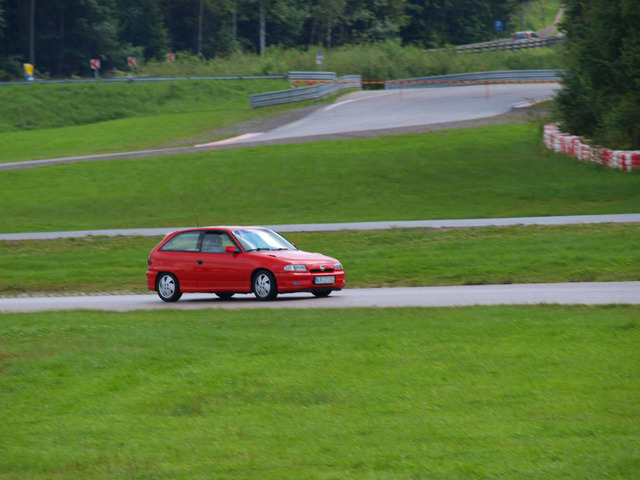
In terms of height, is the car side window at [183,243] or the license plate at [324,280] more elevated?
the car side window at [183,243]

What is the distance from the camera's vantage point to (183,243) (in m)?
15.7

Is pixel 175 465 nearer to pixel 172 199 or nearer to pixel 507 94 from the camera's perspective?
pixel 172 199

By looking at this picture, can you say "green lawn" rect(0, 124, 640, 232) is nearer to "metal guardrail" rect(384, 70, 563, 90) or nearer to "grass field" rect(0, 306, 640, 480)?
"grass field" rect(0, 306, 640, 480)

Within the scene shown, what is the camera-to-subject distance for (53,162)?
1389 inches

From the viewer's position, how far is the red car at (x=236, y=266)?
1449 centimetres

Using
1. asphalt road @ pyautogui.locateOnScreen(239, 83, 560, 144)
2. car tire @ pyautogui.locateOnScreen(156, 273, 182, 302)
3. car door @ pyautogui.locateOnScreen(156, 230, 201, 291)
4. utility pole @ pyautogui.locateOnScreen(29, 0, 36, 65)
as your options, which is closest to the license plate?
car door @ pyautogui.locateOnScreen(156, 230, 201, 291)

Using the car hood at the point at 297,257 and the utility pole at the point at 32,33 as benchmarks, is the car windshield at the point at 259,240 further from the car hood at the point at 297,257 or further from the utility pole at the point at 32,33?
the utility pole at the point at 32,33

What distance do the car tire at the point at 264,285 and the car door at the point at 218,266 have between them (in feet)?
0.95

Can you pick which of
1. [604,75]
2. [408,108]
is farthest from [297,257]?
[408,108]

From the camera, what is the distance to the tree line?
3430 inches

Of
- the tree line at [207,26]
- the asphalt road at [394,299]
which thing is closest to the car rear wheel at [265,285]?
the asphalt road at [394,299]

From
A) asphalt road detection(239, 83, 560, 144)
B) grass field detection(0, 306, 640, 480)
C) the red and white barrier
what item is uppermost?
asphalt road detection(239, 83, 560, 144)

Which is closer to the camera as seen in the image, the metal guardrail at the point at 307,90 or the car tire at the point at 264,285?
the car tire at the point at 264,285

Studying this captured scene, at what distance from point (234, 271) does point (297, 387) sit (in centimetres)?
737
